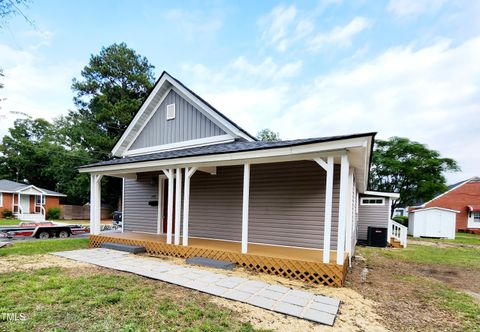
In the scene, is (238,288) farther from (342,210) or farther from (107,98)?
(107,98)

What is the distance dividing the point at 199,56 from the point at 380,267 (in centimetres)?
1325

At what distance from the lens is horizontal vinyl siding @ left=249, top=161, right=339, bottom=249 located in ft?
21.1

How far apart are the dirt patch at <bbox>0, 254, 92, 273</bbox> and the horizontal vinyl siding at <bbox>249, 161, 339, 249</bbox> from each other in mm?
4467

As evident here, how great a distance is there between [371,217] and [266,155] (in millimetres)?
10582

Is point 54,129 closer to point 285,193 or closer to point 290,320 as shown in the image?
point 285,193

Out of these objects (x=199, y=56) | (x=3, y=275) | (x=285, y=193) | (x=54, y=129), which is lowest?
(x=3, y=275)

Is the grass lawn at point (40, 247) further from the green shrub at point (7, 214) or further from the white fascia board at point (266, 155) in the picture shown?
the green shrub at point (7, 214)

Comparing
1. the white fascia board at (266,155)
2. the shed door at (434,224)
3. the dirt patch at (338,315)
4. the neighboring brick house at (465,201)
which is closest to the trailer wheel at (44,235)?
the white fascia board at (266,155)

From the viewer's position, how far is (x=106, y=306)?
3.40 meters

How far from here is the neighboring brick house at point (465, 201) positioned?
22.4 metres

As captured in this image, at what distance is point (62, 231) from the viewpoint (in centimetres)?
1141

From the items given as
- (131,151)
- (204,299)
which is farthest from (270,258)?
(131,151)

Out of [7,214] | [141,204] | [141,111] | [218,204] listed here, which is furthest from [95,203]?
[7,214]

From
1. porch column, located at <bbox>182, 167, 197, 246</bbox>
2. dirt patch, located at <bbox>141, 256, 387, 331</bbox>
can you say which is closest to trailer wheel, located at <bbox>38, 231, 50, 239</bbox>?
Answer: porch column, located at <bbox>182, 167, 197, 246</bbox>
